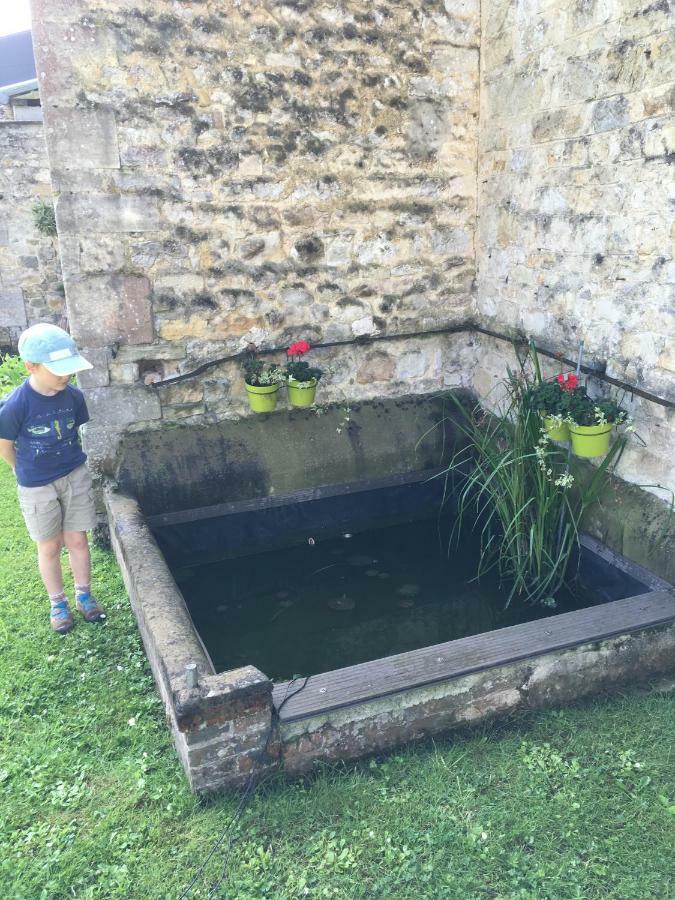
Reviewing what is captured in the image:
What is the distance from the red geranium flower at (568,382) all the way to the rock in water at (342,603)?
1608 mm

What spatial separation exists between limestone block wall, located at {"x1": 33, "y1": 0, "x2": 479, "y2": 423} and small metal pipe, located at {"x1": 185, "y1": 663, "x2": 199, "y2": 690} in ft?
7.30

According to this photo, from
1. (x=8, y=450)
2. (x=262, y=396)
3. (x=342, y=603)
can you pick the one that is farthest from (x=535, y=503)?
(x=8, y=450)

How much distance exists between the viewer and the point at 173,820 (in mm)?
2480

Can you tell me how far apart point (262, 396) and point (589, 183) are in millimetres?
2181

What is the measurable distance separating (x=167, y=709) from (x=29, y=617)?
1285mm

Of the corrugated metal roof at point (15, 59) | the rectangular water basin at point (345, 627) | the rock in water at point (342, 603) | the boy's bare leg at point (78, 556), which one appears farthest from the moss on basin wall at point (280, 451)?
the corrugated metal roof at point (15, 59)

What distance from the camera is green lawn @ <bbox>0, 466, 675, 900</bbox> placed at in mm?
2248

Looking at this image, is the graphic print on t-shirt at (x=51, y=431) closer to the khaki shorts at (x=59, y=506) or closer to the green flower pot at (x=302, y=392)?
the khaki shorts at (x=59, y=506)

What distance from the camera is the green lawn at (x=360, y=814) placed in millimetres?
2248

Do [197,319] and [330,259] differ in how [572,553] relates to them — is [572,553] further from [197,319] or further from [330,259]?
[197,319]

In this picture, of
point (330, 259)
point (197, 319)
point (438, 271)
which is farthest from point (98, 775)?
point (438, 271)

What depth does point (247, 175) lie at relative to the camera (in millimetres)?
4082

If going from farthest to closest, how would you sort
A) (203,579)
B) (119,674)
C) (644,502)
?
(203,579) < (644,502) < (119,674)

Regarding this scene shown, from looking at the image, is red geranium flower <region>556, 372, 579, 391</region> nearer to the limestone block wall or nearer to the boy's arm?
the limestone block wall
